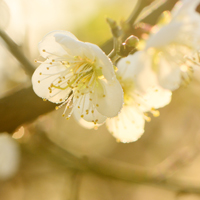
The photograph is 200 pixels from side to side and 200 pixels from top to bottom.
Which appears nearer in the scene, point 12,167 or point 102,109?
point 102,109

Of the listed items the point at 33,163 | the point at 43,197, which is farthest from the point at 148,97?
the point at 43,197

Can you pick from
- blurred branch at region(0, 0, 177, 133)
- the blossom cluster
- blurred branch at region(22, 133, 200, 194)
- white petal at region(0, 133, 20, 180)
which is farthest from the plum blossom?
white petal at region(0, 133, 20, 180)

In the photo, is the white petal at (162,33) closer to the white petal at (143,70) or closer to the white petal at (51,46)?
the white petal at (143,70)

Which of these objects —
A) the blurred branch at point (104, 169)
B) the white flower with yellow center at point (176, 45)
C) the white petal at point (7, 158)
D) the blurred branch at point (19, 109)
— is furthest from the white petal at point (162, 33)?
the white petal at point (7, 158)

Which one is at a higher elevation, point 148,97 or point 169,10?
point 169,10

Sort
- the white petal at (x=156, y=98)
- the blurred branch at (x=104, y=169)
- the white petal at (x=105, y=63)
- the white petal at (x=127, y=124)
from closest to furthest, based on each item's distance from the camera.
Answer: the white petal at (x=105, y=63)
the white petal at (x=156, y=98)
the white petal at (x=127, y=124)
the blurred branch at (x=104, y=169)

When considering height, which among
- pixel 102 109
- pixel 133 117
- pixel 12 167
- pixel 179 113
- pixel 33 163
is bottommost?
pixel 179 113

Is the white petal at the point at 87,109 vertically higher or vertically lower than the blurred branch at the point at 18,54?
lower

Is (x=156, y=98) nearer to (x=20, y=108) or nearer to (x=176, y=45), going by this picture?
(x=176, y=45)

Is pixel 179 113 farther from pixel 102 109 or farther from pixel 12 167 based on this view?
pixel 102 109
